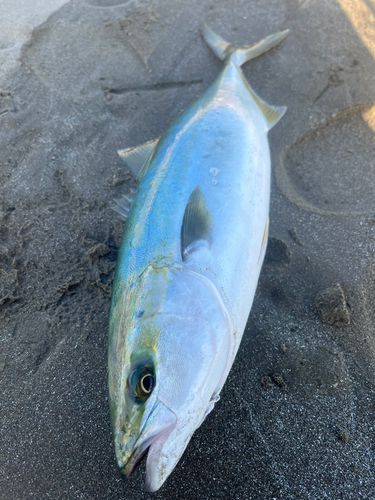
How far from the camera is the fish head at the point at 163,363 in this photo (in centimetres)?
111

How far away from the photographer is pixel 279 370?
5.64 feet

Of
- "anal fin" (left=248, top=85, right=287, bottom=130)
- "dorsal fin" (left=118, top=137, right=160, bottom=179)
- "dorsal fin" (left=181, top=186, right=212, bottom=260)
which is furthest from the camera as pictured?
Result: "anal fin" (left=248, top=85, right=287, bottom=130)

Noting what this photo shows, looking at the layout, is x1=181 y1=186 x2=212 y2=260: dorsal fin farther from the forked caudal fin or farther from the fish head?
the forked caudal fin

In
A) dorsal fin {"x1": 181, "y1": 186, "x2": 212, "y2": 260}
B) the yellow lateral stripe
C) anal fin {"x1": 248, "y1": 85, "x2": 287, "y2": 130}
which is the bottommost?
the yellow lateral stripe

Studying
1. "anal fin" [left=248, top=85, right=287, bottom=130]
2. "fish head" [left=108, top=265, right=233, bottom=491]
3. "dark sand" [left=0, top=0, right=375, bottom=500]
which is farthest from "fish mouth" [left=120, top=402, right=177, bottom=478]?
"anal fin" [left=248, top=85, right=287, bottom=130]

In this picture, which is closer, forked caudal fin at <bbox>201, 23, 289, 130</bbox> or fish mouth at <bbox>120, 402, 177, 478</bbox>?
fish mouth at <bbox>120, 402, 177, 478</bbox>

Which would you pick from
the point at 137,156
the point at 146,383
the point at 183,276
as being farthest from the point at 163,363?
the point at 137,156

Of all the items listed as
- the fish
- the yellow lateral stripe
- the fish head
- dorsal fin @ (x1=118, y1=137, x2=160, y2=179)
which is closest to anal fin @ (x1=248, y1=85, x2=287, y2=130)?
the fish

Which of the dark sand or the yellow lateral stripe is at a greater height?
the dark sand

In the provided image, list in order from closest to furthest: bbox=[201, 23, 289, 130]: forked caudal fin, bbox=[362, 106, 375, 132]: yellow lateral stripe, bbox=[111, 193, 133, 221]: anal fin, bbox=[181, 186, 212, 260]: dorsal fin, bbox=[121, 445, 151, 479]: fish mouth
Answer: bbox=[121, 445, 151, 479]: fish mouth < bbox=[181, 186, 212, 260]: dorsal fin < bbox=[111, 193, 133, 221]: anal fin < bbox=[362, 106, 375, 132]: yellow lateral stripe < bbox=[201, 23, 289, 130]: forked caudal fin

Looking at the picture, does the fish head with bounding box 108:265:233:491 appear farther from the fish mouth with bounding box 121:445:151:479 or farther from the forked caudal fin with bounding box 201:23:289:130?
the forked caudal fin with bounding box 201:23:289:130

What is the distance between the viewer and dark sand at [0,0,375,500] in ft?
5.03

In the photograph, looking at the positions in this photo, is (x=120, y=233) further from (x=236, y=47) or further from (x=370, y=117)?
(x=370, y=117)

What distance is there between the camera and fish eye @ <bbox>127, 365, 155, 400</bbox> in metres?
1.19
